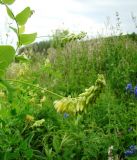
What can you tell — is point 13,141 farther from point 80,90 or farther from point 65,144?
point 80,90

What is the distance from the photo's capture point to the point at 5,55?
2.63ft

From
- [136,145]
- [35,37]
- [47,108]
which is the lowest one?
[136,145]

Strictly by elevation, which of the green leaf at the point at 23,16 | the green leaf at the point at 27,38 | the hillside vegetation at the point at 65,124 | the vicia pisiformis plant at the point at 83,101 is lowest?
the hillside vegetation at the point at 65,124

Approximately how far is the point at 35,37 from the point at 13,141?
65.9 inches

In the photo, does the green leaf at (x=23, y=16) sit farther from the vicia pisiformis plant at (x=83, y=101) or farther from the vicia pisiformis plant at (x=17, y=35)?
the vicia pisiformis plant at (x=83, y=101)

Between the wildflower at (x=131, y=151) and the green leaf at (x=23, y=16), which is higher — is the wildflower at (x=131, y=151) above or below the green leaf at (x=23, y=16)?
below

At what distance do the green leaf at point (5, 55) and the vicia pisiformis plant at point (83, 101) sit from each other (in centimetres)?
19

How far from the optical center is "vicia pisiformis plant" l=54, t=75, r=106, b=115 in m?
0.92

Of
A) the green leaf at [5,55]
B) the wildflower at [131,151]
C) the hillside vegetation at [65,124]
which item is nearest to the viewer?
the green leaf at [5,55]

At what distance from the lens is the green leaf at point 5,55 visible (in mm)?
→ 798

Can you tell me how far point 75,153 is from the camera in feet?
9.31

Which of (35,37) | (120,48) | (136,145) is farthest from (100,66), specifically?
(35,37)

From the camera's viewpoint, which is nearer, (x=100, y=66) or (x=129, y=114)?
(x=129, y=114)

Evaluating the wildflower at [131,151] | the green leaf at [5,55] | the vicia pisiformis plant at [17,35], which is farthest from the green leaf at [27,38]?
the wildflower at [131,151]
